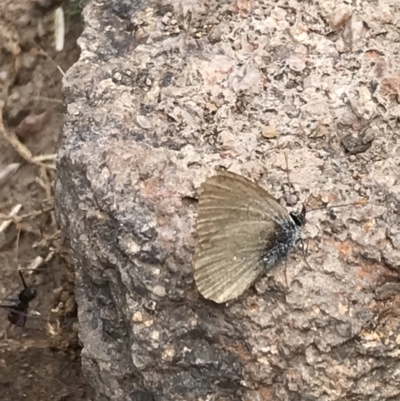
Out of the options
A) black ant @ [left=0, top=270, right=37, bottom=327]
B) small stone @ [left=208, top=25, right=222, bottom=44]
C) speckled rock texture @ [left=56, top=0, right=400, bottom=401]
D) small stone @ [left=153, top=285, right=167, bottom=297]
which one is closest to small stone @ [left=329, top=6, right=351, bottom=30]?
speckled rock texture @ [left=56, top=0, right=400, bottom=401]

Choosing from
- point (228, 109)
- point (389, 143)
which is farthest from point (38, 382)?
point (389, 143)

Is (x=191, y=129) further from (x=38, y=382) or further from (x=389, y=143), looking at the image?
(x=38, y=382)

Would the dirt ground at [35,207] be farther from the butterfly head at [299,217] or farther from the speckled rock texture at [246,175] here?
the butterfly head at [299,217]

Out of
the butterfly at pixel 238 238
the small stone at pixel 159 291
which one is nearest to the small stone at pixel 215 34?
the butterfly at pixel 238 238

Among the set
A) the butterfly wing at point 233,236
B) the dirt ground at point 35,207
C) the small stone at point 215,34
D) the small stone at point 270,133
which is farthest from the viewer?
the dirt ground at point 35,207

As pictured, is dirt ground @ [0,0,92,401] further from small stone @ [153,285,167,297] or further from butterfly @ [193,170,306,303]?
butterfly @ [193,170,306,303]

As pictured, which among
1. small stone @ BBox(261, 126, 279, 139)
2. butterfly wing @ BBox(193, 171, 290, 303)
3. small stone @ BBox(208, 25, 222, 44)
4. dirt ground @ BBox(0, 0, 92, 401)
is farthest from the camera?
A: dirt ground @ BBox(0, 0, 92, 401)

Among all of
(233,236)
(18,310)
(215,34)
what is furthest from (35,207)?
(233,236)
